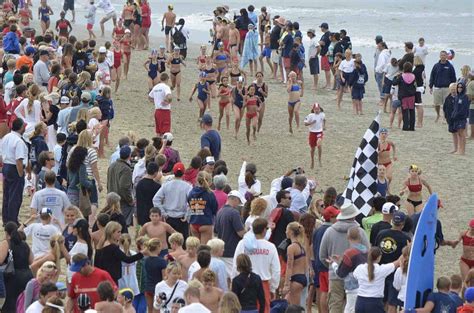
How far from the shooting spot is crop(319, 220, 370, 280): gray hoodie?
42.1 ft

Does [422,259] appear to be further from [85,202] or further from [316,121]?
[316,121]

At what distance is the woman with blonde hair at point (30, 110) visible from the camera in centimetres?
1778

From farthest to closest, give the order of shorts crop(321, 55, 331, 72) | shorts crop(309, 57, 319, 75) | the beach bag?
shorts crop(321, 55, 331, 72) < shorts crop(309, 57, 319, 75) < the beach bag

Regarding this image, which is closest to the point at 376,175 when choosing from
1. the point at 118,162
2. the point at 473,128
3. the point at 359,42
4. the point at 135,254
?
the point at 118,162

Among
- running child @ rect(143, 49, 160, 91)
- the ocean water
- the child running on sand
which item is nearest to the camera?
the child running on sand

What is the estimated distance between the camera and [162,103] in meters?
21.2

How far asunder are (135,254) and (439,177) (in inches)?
429

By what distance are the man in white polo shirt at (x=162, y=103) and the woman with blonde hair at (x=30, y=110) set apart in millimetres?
3523

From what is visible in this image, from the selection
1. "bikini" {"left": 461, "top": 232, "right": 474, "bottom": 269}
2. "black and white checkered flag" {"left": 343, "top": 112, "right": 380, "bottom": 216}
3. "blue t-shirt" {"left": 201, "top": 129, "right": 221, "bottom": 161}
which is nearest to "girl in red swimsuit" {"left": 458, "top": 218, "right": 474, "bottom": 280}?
"bikini" {"left": 461, "top": 232, "right": 474, "bottom": 269}

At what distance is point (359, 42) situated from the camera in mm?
49969

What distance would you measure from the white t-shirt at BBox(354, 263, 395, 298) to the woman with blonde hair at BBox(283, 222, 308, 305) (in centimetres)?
74

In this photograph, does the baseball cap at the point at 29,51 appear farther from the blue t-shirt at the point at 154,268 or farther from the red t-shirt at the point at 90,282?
the red t-shirt at the point at 90,282

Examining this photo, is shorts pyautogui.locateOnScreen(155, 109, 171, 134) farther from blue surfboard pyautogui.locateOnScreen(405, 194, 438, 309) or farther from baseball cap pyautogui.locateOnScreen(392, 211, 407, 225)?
blue surfboard pyautogui.locateOnScreen(405, 194, 438, 309)

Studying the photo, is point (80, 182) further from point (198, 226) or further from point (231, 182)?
point (231, 182)
